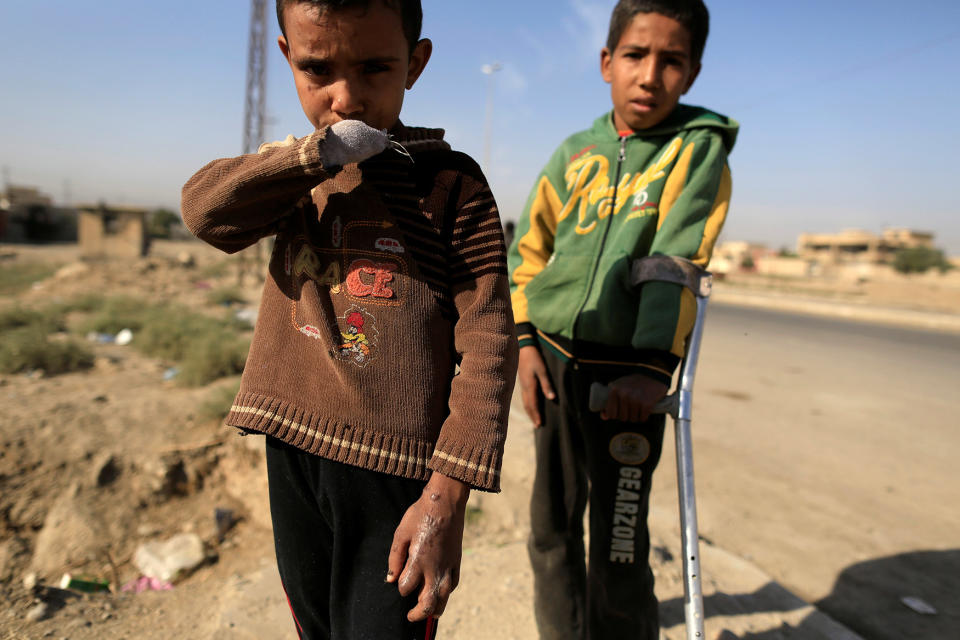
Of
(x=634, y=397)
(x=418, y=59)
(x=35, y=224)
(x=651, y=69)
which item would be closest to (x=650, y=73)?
(x=651, y=69)

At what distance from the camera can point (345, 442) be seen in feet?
3.40

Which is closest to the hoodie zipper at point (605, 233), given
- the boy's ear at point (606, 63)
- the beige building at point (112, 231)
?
the boy's ear at point (606, 63)

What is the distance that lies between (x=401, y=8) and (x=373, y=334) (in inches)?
22.6

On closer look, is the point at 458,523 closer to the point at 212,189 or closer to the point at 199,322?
the point at 212,189

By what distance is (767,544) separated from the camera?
3.14 metres

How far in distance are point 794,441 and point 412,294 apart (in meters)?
4.76

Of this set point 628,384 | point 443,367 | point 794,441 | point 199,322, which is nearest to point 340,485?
point 443,367

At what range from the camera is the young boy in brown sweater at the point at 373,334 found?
3.23 ft

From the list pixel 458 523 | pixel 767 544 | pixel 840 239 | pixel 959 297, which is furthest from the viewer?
pixel 840 239

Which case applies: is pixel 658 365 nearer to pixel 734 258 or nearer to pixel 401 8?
pixel 401 8

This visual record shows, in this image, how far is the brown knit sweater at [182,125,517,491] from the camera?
1013mm

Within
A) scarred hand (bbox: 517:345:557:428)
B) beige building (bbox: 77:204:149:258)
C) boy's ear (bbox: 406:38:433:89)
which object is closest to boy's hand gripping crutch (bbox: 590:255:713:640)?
scarred hand (bbox: 517:345:557:428)

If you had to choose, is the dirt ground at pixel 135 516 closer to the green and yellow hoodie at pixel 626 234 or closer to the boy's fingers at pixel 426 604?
the green and yellow hoodie at pixel 626 234

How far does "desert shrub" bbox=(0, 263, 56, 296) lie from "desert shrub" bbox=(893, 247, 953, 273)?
45499 mm
